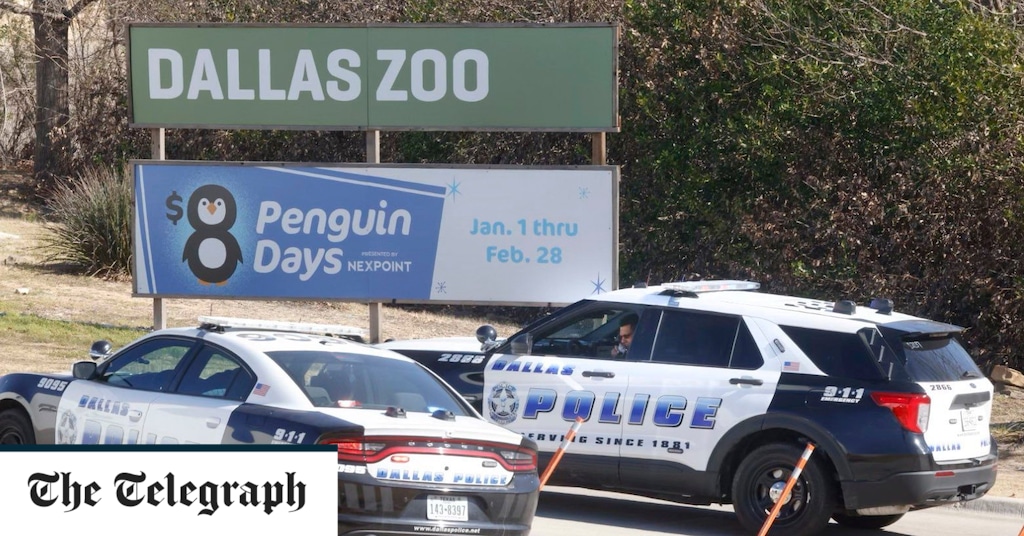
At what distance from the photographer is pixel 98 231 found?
20906 mm

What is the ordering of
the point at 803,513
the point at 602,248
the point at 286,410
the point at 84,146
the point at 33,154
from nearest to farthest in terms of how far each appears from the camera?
the point at 286,410 < the point at 803,513 < the point at 602,248 < the point at 84,146 < the point at 33,154

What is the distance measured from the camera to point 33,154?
2941cm

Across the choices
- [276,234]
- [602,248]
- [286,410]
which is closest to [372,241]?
[276,234]

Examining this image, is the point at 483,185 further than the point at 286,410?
Yes

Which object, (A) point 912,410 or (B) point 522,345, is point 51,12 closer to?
(B) point 522,345

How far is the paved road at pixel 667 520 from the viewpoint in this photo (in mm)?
9625

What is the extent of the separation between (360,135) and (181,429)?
54.5 ft

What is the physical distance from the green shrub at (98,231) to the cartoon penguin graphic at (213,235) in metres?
5.32

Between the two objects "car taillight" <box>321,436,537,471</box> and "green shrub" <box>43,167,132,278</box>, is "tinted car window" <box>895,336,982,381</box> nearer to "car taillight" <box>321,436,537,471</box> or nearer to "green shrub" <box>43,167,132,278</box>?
"car taillight" <box>321,436,537,471</box>

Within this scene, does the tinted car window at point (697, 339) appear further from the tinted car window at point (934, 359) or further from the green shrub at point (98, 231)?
the green shrub at point (98, 231)

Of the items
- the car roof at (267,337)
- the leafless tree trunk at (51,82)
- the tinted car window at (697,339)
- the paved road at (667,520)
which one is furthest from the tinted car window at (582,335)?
the leafless tree trunk at (51,82)

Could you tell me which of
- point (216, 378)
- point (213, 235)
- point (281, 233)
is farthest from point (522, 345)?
point (213, 235)

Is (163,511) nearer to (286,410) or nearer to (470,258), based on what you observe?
(286,410)

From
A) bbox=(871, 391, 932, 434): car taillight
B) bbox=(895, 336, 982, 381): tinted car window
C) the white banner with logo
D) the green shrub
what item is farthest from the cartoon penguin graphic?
the white banner with logo
